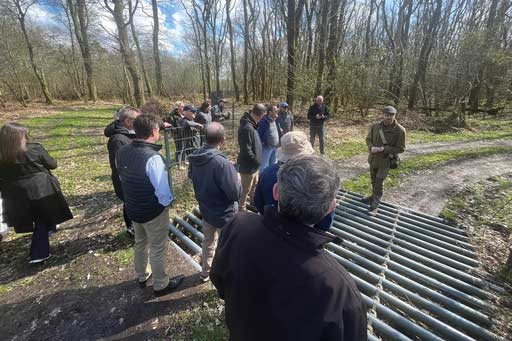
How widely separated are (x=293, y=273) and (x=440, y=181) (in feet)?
22.7

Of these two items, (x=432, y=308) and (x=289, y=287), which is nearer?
(x=289, y=287)

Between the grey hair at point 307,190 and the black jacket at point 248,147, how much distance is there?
9.13 ft

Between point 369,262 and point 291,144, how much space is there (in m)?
1.89

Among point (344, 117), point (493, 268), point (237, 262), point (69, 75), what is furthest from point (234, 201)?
point (69, 75)

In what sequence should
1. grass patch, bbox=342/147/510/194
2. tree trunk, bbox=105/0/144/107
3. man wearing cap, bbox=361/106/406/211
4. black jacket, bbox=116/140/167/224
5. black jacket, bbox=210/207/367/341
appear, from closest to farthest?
1. black jacket, bbox=210/207/367/341
2. black jacket, bbox=116/140/167/224
3. man wearing cap, bbox=361/106/406/211
4. grass patch, bbox=342/147/510/194
5. tree trunk, bbox=105/0/144/107

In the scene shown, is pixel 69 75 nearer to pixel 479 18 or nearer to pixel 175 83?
pixel 175 83

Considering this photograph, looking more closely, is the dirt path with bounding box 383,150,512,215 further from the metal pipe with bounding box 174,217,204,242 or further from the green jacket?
the metal pipe with bounding box 174,217,204,242

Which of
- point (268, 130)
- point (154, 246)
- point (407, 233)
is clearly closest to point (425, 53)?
point (268, 130)

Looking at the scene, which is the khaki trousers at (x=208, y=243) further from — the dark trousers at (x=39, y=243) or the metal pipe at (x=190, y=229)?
the dark trousers at (x=39, y=243)

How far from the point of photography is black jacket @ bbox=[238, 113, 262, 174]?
12.5 ft

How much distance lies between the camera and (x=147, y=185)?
2.25m

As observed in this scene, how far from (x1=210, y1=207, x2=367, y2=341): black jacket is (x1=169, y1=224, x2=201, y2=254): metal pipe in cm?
247

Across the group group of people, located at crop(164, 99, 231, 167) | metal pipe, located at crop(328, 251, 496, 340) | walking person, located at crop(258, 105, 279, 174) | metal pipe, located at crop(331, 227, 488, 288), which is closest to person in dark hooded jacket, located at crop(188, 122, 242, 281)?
metal pipe, located at crop(328, 251, 496, 340)

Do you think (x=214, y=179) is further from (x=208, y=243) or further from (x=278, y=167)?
(x=208, y=243)
